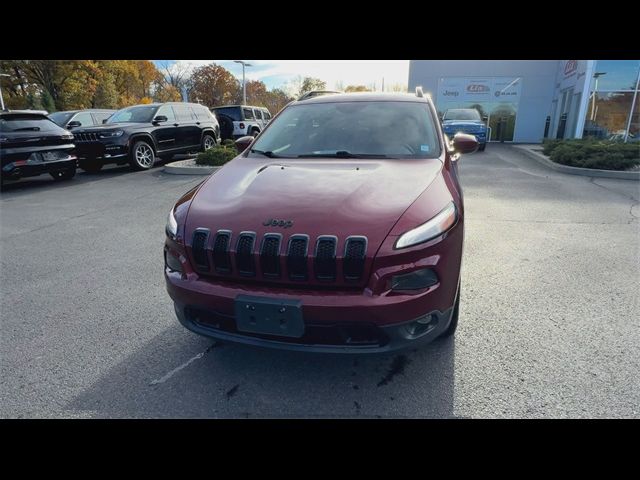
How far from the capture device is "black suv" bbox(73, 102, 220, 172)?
10.2 m

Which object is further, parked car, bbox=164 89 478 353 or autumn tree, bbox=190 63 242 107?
autumn tree, bbox=190 63 242 107

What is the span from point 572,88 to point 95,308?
862 inches

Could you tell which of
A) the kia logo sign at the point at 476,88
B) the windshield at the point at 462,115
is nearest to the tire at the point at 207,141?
the windshield at the point at 462,115

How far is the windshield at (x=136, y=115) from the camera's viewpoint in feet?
36.5

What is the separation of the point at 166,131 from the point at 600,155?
11950 mm

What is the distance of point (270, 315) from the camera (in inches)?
78.7

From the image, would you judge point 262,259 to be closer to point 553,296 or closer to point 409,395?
point 409,395

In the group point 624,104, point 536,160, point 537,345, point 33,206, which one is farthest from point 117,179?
point 624,104

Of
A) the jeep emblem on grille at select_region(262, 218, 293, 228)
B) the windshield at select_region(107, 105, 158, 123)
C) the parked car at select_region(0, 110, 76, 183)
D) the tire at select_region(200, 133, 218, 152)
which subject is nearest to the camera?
the jeep emblem on grille at select_region(262, 218, 293, 228)

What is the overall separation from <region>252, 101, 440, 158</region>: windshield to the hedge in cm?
884

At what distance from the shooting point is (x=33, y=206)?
285 inches

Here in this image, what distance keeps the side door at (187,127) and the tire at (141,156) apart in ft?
3.95

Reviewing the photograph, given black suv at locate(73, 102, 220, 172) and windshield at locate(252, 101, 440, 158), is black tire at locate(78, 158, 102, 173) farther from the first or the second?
windshield at locate(252, 101, 440, 158)

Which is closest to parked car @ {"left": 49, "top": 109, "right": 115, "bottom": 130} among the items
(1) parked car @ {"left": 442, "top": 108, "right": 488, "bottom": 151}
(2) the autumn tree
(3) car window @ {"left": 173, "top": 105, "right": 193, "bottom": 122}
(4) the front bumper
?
(3) car window @ {"left": 173, "top": 105, "right": 193, "bottom": 122}
